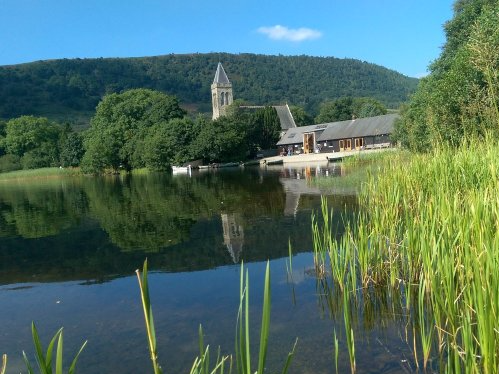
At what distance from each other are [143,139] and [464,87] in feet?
160

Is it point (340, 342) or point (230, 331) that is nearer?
point (340, 342)

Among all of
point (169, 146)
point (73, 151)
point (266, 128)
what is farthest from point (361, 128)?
point (73, 151)

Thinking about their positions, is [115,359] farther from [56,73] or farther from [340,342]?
[56,73]

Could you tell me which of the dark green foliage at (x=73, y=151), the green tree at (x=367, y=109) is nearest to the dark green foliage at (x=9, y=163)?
the dark green foliage at (x=73, y=151)

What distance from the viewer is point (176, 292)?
7078mm

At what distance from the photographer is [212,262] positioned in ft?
29.2

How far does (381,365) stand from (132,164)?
5580 cm

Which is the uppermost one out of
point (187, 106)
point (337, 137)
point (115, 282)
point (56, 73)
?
point (56, 73)

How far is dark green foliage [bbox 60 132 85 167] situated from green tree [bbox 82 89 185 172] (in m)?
4.05

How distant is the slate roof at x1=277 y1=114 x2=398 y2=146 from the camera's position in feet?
179

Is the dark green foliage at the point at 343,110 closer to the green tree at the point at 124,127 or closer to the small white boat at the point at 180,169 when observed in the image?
the green tree at the point at 124,127

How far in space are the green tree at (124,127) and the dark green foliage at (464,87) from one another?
39.1m

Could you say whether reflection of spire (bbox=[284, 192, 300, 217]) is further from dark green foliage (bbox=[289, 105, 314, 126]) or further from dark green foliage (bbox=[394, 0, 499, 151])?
dark green foliage (bbox=[289, 105, 314, 126])

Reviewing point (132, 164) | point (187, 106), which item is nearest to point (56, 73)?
point (187, 106)
